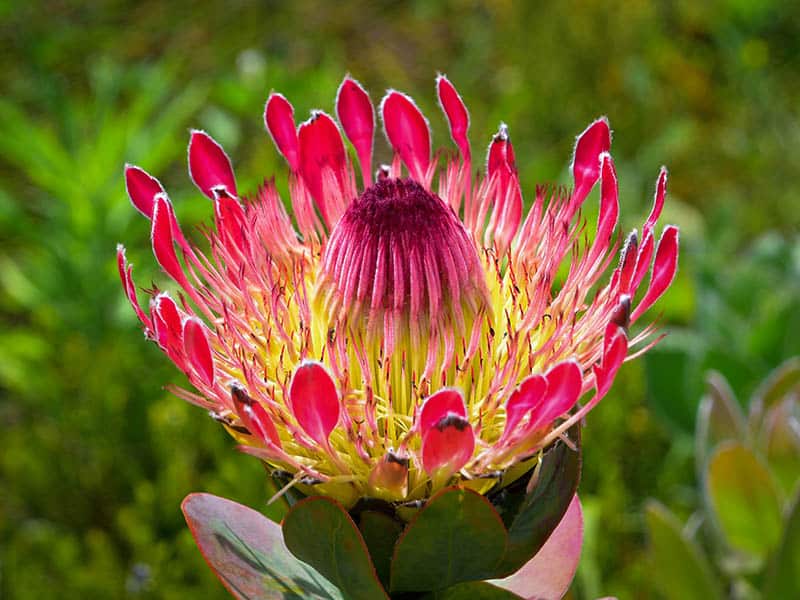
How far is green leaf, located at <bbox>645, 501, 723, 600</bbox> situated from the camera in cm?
130

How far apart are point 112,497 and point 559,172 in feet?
5.27

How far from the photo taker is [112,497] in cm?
205

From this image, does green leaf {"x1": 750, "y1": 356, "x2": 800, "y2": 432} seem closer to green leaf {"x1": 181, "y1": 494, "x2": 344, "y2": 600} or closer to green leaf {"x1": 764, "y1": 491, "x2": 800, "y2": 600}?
green leaf {"x1": 764, "y1": 491, "x2": 800, "y2": 600}

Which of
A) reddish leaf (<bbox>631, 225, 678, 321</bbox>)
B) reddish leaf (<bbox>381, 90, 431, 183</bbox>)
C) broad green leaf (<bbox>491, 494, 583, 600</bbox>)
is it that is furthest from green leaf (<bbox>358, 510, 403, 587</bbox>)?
reddish leaf (<bbox>381, 90, 431, 183</bbox>)

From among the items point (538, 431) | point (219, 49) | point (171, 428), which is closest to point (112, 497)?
point (171, 428)

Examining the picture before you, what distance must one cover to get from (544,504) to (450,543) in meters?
0.10

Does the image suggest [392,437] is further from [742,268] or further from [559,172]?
[559,172]

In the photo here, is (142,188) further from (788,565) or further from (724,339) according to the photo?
(724,339)

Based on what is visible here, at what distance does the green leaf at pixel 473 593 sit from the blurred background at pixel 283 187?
57 centimetres

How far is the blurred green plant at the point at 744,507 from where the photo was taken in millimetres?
1287

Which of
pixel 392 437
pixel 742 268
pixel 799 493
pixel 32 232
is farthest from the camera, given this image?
pixel 32 232

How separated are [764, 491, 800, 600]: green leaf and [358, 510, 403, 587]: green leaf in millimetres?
642

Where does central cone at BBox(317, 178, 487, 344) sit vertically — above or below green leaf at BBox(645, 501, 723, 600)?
above

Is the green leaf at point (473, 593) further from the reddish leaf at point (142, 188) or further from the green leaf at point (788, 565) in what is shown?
the green leaf at point (788, 565)
